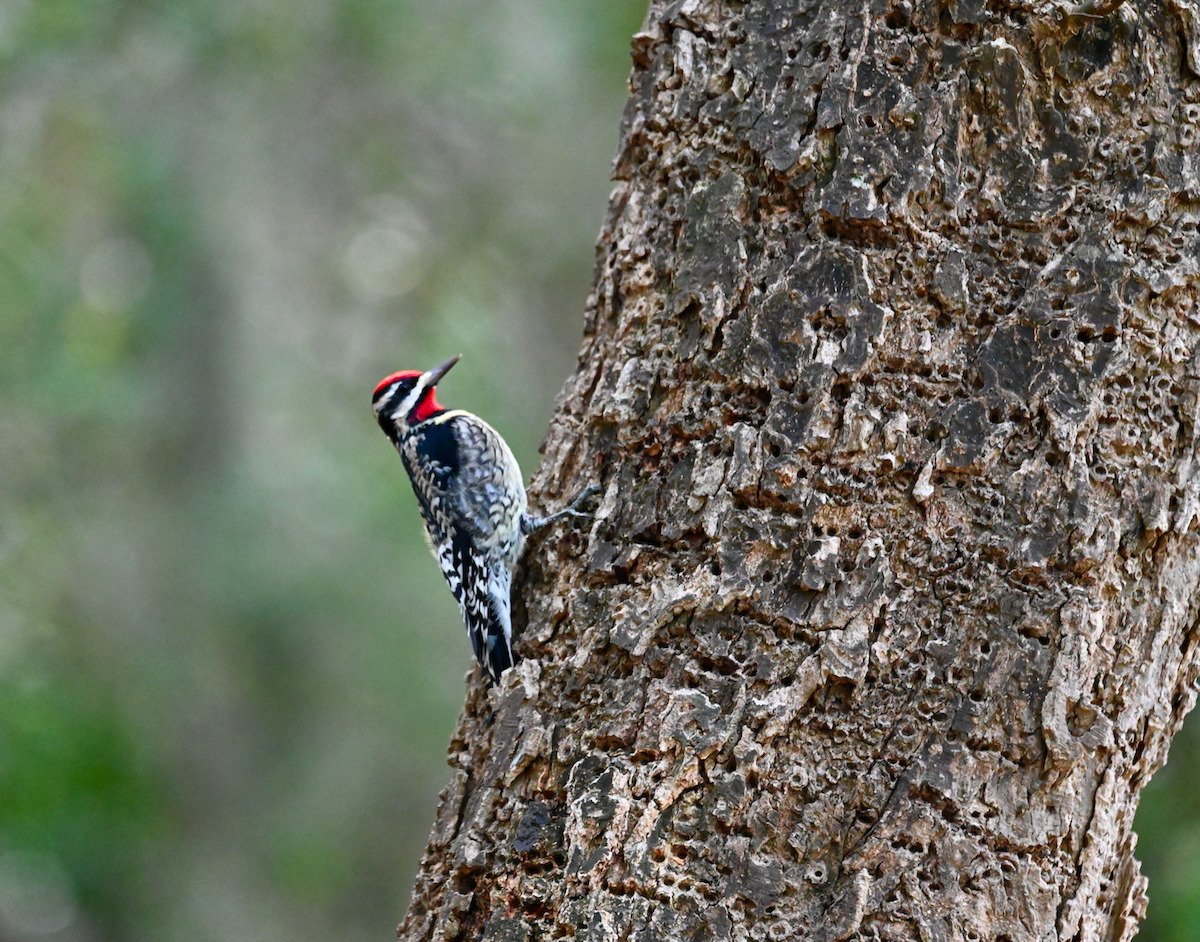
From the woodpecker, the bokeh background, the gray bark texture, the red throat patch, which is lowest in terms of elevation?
the gray bark texture

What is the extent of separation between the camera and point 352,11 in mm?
8484

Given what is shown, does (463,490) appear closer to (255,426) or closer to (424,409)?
(424,409)

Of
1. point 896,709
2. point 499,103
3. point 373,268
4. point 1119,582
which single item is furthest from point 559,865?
point 373,268

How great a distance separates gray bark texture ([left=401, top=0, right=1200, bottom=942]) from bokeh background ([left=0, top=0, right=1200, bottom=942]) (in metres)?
6.12

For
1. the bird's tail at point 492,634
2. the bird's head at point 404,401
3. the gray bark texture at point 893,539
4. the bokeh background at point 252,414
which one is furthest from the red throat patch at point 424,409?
the bokeh background at point 252,414

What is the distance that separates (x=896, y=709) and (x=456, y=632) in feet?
27.7

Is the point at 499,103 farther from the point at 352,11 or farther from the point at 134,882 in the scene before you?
the point at 134,882

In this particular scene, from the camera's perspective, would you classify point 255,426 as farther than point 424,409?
Yes

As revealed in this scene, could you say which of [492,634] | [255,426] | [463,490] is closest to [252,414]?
[255,426]

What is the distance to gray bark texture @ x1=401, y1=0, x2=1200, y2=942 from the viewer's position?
87.3 inches

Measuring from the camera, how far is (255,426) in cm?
1054

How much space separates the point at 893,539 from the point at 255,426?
895 centimetres

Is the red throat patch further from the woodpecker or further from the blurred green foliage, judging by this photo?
the blurred green foliage

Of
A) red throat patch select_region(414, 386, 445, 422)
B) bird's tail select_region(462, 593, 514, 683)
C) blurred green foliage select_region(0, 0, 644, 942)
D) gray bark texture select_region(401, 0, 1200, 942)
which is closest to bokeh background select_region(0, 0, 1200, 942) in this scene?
blurred green foliage select_region(0, 0, 644, 942)
